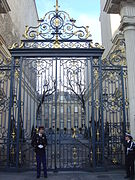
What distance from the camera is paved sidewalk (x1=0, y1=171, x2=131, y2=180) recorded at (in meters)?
6.51

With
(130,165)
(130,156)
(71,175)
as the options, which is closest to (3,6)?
(71,175)

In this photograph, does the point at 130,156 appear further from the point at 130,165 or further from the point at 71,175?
the point at 71,175

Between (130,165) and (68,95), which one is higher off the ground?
(68,95)

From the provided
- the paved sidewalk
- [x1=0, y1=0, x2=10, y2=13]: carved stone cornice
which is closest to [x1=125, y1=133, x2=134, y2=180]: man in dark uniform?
the paved sidewalk

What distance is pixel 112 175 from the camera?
6836 mm

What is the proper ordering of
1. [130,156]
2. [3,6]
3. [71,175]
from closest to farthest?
[130,156], [71,175], [3,6]

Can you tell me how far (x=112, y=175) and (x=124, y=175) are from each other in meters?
0.38

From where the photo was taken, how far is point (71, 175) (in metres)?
6.88

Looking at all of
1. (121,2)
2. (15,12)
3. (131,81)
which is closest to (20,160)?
(131,81)

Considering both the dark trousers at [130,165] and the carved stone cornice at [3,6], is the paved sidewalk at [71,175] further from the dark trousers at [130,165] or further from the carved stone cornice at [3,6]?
the carved stone cornice at [3,6]

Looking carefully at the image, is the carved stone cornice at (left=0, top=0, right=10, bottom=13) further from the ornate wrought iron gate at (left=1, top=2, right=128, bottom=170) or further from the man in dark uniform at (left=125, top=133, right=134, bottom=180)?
the man in dark uniform at (left=125, top=133, right=134, bottom=180)

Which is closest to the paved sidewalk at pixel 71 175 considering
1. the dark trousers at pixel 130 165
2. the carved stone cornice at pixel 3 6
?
the dark trousers at pixel 130 165

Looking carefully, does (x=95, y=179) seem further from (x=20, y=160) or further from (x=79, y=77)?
(x=79, y=77)

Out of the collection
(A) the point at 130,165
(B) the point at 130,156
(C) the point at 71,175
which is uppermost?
(B) the point at 130,156
